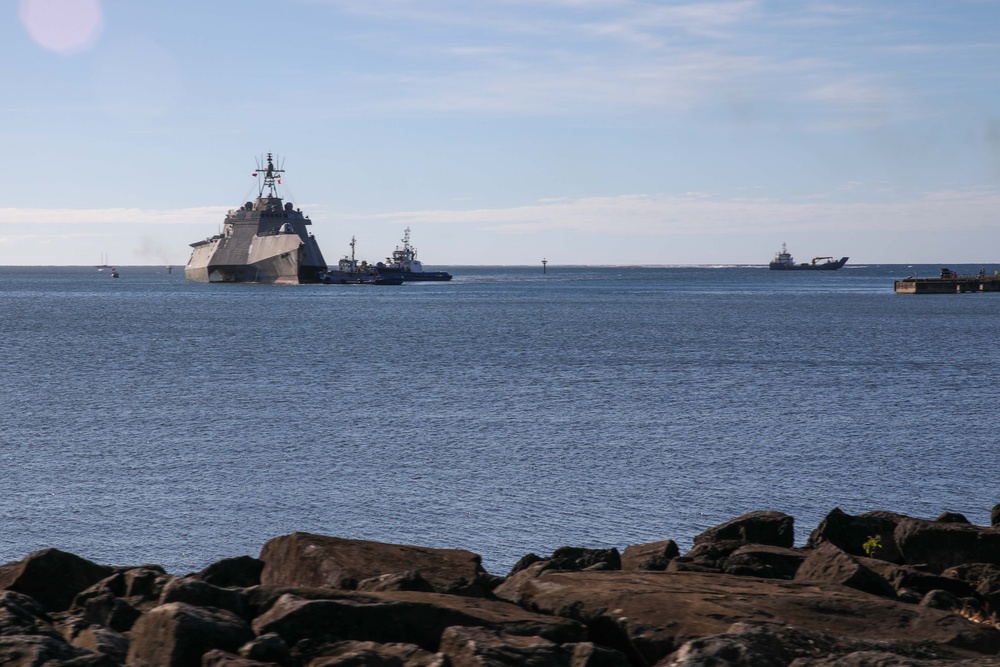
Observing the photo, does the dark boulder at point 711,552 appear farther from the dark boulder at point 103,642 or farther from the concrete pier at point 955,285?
the concrete pier at point 955,285

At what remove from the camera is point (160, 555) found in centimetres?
1417

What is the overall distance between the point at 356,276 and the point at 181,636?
158900 millimetres

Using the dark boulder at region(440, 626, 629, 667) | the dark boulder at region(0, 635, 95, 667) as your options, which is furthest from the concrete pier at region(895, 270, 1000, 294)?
the dark boulder at region(0, 635, 95, 667)

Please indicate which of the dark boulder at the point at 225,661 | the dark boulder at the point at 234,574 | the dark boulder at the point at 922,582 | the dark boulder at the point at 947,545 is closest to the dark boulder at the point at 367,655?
the dark boulder at the point at 225,661

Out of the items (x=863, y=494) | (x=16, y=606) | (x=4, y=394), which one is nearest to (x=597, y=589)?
(x=16, y=606)

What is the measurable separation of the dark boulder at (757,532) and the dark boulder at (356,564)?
3.37 metres

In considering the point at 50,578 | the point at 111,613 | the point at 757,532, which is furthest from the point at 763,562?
the point at 50,578

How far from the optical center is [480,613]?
292 inches

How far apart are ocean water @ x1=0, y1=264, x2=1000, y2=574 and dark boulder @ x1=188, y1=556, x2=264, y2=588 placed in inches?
170

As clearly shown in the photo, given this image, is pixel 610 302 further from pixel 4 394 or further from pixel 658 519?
pixel 658 519

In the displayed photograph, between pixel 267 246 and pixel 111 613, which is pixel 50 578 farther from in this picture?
pixel 267 246

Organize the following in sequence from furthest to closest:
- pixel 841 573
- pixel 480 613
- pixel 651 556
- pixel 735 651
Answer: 1. pixel 651 556
2. pixel 841 573
3. pixel 480 613
4. pixel 735 651

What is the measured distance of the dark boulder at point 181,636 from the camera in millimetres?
6660

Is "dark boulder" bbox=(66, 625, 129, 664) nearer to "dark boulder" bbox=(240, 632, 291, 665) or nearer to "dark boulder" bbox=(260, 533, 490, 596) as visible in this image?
"dark boulder" bbox=(240, 632, 291, 665)
